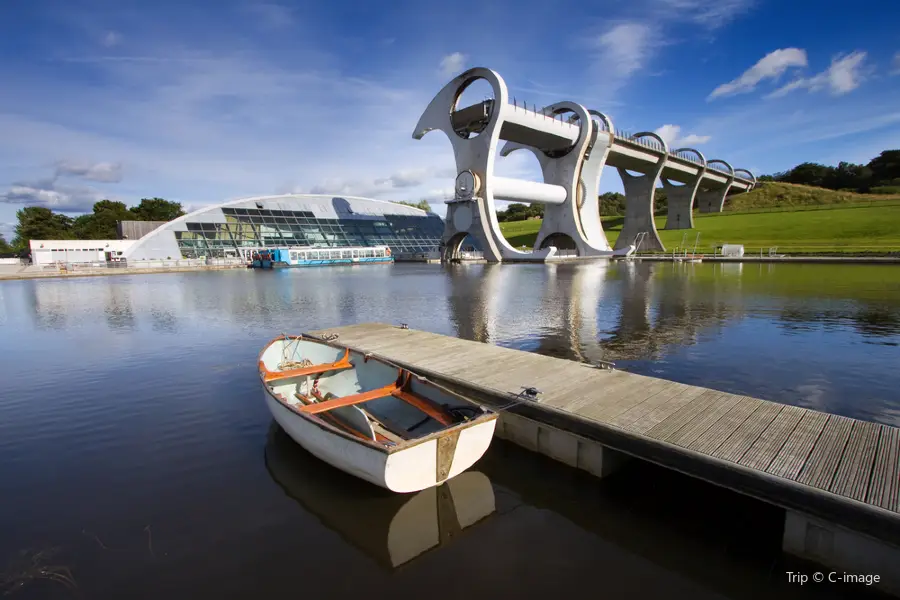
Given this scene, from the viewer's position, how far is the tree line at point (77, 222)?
3974 inches

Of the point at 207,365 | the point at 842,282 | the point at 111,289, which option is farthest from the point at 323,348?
the point at 111,289

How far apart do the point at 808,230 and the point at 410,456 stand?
3378 inches

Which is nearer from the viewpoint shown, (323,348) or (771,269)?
(323,348)

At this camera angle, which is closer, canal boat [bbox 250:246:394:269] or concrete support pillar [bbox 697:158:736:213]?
canal boat [bbox 250:246:394:269]

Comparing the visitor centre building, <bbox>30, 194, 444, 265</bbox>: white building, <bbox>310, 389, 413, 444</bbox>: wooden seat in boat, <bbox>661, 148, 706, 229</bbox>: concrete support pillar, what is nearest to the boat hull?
<bbox>310, 389, 413, 444</bbox>: wooden seat in boat

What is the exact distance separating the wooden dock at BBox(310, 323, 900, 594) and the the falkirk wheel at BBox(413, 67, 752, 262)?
5423 cm

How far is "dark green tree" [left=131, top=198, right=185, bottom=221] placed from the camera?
115062 mm

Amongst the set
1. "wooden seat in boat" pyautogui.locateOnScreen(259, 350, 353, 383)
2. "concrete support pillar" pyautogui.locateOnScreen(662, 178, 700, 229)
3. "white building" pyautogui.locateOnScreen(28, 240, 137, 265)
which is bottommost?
"wooden seat in boat" pyautogui.locateOnScreen(259, 350, 353, 383)

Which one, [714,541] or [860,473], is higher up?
[860,473]

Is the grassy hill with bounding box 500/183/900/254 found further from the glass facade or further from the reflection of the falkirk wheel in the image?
the reflection of the falkirk wheel

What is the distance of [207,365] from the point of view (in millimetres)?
15195

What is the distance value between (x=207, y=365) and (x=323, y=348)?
221 inches

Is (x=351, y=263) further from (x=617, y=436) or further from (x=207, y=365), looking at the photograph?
(x=617, y=436)

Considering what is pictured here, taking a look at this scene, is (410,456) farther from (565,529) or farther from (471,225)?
(471,225)
